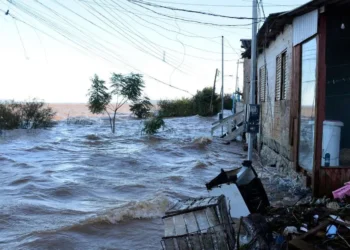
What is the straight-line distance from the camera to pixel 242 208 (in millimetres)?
6418

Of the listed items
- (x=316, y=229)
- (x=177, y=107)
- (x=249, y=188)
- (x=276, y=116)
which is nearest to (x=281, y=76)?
(x=276, y=116)

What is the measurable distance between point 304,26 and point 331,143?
2.39 meters

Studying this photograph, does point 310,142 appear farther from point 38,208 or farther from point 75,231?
point 38,208

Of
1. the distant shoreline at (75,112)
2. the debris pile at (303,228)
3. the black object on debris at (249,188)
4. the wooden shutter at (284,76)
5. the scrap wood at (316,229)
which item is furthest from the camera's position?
the distant shoreline at (75,112)

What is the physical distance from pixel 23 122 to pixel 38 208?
76.5 ft

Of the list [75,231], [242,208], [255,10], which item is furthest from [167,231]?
[255,10]

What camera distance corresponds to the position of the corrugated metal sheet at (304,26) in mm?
7543

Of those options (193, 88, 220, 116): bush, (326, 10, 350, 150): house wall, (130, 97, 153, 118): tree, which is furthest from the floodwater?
(193, 88, 220, 116): bush

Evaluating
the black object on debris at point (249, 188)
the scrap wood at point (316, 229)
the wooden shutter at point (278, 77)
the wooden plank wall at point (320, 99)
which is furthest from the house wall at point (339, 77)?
the scrap wood at point (316, 229)

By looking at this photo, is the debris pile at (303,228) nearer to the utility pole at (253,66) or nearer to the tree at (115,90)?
the utility pole at (253,66)

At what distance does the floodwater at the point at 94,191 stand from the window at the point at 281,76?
336cm

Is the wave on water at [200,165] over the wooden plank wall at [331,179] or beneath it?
beneath

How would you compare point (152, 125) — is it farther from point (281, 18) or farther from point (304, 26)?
point (304, 26)

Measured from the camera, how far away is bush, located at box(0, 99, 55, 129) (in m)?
29.0
